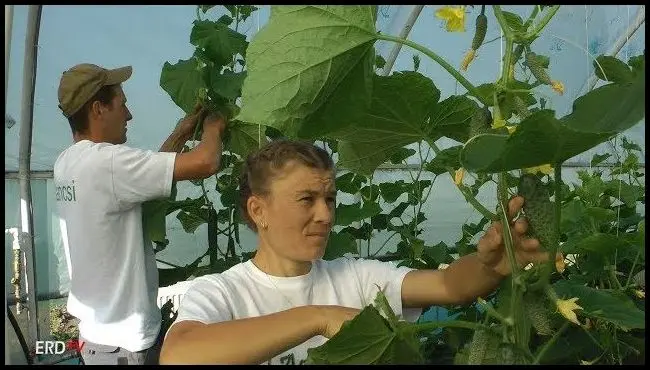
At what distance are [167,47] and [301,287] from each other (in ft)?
4.76

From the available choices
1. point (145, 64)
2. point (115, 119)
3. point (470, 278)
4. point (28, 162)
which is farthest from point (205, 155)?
point (28, 162)

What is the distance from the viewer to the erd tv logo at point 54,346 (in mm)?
1817

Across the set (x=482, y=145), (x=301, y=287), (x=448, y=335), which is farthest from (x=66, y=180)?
(x=482, y=145)

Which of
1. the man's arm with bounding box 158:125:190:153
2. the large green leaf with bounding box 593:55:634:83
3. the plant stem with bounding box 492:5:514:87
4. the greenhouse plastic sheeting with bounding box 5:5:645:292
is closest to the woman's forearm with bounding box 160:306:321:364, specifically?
the plant stem with bounding box 492:5:514:87

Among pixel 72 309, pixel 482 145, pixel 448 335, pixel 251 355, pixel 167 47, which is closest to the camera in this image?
pixel 482 145

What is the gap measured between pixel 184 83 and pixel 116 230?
0.34 meters

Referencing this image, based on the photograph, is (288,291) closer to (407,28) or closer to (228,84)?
(228,84)

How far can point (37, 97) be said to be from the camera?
2316mm

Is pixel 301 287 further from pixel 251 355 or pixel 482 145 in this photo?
pixel 482 145

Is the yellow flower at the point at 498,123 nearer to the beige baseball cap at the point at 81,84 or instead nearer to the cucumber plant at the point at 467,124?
the cucumber plant at the point at 467,124

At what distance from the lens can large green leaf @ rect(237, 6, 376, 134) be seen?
2.14ft

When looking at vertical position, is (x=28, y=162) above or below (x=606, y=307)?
above

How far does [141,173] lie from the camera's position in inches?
55.4
